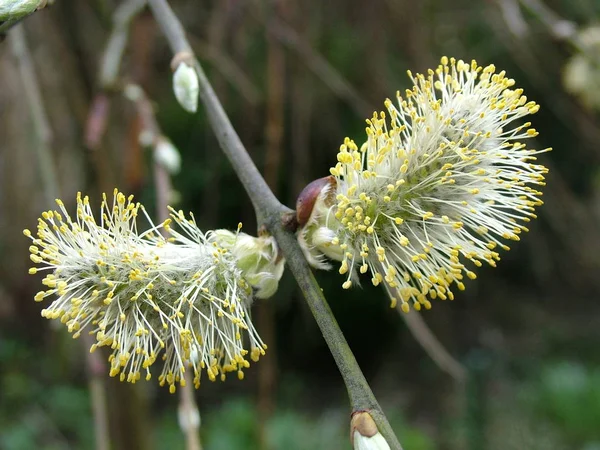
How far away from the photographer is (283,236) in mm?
696

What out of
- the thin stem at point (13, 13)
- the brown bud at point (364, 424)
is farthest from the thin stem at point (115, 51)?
the brown bud at point (364, 424)

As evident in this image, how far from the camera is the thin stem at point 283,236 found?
1.91ft

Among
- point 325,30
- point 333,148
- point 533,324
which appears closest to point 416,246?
point 325,30

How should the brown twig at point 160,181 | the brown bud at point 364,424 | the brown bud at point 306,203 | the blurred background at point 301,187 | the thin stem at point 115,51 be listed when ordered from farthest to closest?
the blurred background at point 301,187 < the thin stem at point 115,51 < the brown twig at point 160,181 < the brown bud at point 306,203 < the brown bud at point 364,424

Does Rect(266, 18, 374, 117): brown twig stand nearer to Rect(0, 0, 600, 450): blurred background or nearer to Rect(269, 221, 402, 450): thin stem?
Rect(0, 0, 600, 450): blurred background

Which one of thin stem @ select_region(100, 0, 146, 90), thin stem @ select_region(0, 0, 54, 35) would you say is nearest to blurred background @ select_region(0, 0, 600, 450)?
thin stem @ select_region(100, 0, 146, 90)

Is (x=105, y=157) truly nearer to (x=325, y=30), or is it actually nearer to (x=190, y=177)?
(x=325, y=30)

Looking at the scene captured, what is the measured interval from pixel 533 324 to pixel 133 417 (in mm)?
3546

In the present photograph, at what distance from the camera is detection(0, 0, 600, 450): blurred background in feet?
5.64

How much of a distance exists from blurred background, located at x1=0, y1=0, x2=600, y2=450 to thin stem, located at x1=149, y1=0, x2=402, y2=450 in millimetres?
454

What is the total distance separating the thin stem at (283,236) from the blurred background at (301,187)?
0.45 meters

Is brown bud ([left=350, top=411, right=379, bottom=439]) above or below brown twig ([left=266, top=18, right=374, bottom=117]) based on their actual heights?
below

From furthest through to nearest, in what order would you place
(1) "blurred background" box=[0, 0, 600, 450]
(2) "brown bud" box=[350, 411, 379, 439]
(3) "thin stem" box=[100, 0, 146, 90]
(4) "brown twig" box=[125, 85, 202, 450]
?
(1) "blurred background" box=[0, 0, 600, 450] → (3) "thin stem" box=[100, 0, 146, 90] → (4) "brown twig" box=[125, 85, 202, 450] → (2) "brown bud" box=[350, 411, 379, 439]

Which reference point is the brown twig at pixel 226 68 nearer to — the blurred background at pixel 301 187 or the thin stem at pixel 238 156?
the blurred background at pixel 301 187
